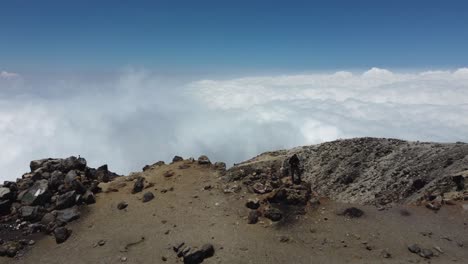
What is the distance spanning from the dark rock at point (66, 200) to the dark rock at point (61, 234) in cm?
260

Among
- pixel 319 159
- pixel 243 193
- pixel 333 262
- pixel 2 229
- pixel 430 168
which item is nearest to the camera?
pixel 333 262

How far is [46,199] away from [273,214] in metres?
15.0

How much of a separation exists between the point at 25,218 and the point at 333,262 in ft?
59.8

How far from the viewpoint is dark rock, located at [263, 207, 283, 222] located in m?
19.0

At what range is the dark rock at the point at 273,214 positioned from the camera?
18984mm

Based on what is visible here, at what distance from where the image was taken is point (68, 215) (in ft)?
70.8

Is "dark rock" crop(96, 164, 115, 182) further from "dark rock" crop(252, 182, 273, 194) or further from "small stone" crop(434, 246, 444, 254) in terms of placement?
"small stone" crop(434, 246, 444, 254)

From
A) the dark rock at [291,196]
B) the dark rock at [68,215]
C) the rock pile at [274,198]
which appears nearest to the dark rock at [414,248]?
the rock pile at [274,198]

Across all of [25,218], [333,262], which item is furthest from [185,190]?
[333,262]

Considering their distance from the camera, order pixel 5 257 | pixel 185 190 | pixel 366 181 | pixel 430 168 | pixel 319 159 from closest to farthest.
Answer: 1. pixel 5 257
2. pixel 185 190
3. pixel 430 168
4. pixel 366 181
5. pixel 319 159

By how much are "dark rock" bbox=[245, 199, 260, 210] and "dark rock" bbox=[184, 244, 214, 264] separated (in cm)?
477

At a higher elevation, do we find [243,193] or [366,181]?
[243,193]

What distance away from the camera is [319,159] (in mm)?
38344

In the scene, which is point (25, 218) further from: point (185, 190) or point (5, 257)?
point (185, 190)
